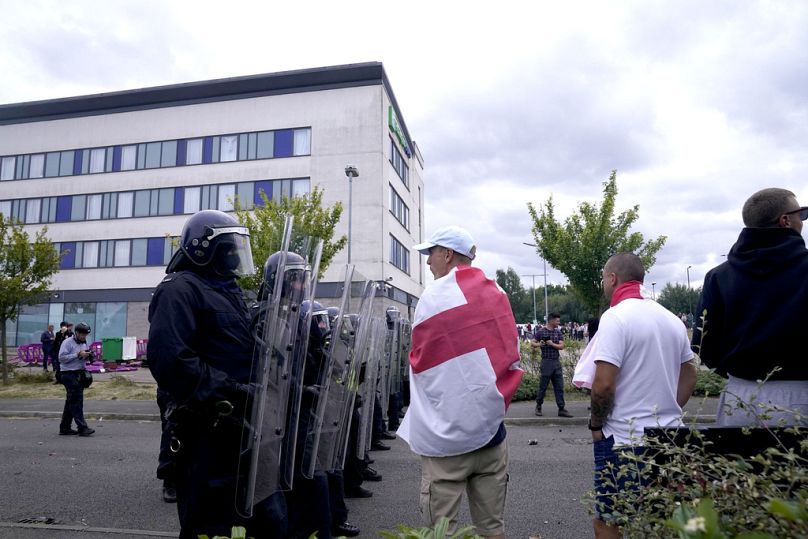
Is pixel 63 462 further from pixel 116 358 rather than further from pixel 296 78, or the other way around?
pixel 296 78

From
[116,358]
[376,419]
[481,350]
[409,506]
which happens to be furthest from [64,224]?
[481,350]

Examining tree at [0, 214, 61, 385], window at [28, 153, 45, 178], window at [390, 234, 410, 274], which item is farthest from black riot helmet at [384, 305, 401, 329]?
window at [28, 153, 45, 178]

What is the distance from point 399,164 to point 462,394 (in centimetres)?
3672

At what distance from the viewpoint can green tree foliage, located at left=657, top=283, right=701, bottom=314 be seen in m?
68.8

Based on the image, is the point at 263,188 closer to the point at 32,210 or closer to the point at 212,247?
the point at 32,210

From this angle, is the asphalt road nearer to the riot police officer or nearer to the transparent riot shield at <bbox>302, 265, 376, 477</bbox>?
→ the transparent riot shield at <bbox>302, 265, 376, 477</bbox>

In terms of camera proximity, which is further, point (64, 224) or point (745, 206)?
point (64, 224)

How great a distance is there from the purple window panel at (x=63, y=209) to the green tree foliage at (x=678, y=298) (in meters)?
57.7

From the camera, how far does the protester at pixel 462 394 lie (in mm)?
2871

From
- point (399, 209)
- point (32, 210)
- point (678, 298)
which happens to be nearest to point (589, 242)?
point (399, 209)

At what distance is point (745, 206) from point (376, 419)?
636 cm

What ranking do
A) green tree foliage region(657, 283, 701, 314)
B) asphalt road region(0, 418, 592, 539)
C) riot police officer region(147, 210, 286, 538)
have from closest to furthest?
1. riot police officer region(147, 210, 286, 538)
2. asphalt road region(0, 418, 592, 539)
3. green tree foliage region(657, 283, 701, 314)

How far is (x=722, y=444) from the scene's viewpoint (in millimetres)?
1927

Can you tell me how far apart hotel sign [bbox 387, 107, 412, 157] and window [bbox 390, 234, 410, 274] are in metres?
6.47
